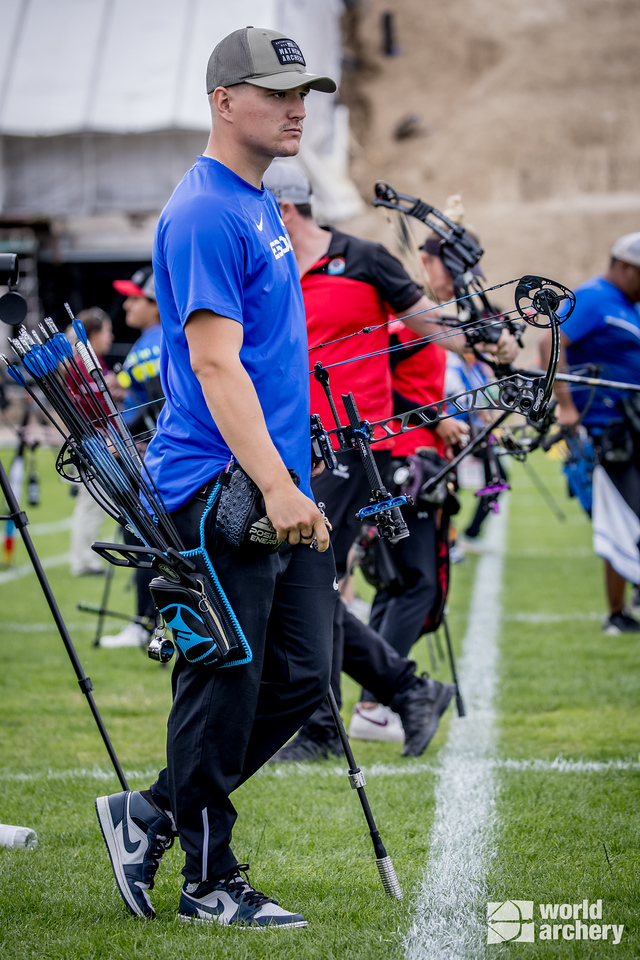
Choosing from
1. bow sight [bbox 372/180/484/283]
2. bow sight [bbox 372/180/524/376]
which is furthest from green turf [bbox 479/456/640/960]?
bow sight [bbox 372/180/484/283]

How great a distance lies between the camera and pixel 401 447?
5074mm

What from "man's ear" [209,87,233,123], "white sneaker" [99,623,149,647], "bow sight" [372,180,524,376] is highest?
"man's ear" [209,87,233,123]

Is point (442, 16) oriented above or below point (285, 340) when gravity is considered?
above

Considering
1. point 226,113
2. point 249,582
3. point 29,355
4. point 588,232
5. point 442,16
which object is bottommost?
Result: point 588,232

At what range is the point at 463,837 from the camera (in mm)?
3762

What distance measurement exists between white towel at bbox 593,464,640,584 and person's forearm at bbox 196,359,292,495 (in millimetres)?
4416

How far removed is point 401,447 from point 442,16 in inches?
2425

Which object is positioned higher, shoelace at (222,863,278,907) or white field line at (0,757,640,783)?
shoelace at (222,863,278,907)

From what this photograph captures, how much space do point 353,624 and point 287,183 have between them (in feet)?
6.01

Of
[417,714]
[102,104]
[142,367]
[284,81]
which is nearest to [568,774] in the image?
[417,714]

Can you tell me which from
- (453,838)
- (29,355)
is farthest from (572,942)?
(29,355)

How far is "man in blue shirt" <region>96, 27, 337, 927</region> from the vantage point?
2773 millimetres

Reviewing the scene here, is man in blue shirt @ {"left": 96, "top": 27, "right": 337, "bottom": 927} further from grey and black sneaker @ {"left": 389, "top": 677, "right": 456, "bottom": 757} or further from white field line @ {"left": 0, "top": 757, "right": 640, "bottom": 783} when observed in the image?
grey and black sneaker @ {"left": 389, "top": 677, "right": 456, "bottom": 757}

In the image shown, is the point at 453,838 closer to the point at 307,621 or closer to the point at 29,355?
the point at 307,621
